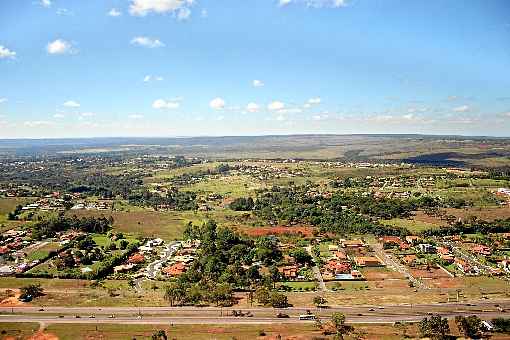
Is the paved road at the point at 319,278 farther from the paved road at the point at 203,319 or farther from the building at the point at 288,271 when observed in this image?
the paved road at the point at 203,319

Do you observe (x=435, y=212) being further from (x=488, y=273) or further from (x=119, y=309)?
(x=119, y=309)

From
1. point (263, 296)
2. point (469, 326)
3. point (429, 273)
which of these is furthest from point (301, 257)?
point (469, 326)

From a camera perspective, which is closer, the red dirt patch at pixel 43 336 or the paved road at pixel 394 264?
the red dirt patch at pixel 43 336

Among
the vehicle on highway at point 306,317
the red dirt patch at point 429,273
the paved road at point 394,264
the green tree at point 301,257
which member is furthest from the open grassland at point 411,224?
the vehicle on highway at point 306,317

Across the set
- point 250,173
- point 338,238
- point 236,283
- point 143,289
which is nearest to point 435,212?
point 338,238

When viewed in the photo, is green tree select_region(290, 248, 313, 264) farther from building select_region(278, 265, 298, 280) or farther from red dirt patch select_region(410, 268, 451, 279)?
red dirt patch select_region(410, 268, 451, 279)
